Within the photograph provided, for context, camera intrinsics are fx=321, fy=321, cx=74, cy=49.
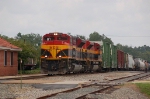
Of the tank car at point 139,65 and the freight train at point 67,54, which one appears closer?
the freight train at point 67,54

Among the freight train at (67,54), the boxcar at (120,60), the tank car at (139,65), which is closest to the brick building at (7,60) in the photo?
the freight train at (67,54)

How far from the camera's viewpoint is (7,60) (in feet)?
111

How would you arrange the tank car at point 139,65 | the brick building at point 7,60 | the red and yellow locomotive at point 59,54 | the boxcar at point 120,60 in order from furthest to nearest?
the tank car at point 139,65
the boxcar at point 120,60
the brick building at point 7,60
the red and yellow locomotive at point 59,54

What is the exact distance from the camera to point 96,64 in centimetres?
4281

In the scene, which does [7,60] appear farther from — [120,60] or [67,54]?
[120,60]

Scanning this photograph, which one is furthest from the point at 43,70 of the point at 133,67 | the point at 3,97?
the point at 133,67

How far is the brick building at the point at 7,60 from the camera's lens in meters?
Result: 32.5

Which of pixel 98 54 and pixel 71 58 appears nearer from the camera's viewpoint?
pixel 71 58

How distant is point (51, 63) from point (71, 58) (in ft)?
7.42

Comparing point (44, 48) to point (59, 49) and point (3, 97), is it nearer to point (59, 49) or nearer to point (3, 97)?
point (59, 49)

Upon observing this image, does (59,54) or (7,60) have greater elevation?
(59,54)

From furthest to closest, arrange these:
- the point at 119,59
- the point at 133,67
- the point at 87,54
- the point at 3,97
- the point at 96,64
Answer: the point at 133,67, the point at 119,59, the point at 96,64, the point at 87,54, the point at 3,97

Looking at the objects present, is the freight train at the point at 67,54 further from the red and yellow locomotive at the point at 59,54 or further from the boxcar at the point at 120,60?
the boxcar at the point at 120,60

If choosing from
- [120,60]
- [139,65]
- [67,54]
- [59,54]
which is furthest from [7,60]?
[139,65]
